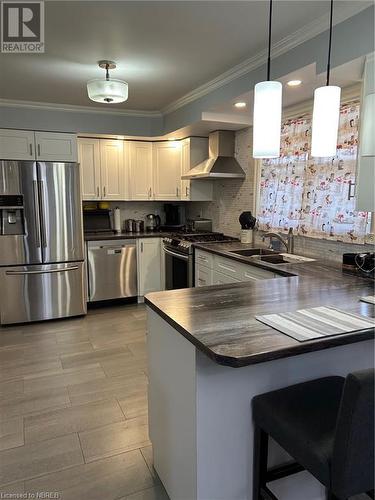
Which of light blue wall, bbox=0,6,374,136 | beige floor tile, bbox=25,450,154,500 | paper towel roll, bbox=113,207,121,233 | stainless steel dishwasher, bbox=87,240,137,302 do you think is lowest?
beige floor tile, bbox=25,450,154,500

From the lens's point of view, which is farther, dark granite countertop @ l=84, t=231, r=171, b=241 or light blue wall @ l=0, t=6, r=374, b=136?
dark granite countertop @ l=84, t=231, r=171, b=241

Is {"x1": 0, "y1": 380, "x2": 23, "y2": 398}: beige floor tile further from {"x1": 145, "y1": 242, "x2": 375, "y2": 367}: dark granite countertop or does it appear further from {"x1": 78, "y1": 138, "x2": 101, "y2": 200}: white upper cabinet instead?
{"x1": 78, "y1": 138, "x2": 101, "y2": 200}: white upper cabinet

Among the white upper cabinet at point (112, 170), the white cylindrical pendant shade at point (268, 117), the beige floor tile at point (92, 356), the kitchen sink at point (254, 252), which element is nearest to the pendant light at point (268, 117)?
the white cylindrical pendant shade at point (268, 117)

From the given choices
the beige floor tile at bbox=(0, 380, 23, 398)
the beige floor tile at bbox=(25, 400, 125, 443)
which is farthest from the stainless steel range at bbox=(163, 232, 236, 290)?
the beige floor tile at bbox=(0, 380, 23, 398)

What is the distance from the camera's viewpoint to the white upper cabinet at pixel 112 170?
15.8 ft

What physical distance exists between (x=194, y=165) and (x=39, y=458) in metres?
3.63

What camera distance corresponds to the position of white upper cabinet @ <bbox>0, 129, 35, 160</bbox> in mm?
4090

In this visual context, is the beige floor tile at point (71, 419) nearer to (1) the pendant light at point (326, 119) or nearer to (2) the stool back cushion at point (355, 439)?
(2) the stool back cushion at point (355, 439)

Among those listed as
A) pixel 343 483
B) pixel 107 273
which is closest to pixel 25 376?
pixel 107 273

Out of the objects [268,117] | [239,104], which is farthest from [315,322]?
[239,104]

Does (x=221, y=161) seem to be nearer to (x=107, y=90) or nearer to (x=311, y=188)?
(x=311, y=188)

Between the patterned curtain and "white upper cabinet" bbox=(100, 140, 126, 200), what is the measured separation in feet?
6.51

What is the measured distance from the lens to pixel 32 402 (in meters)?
2.56

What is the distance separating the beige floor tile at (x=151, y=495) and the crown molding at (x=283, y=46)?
9.26 feet
